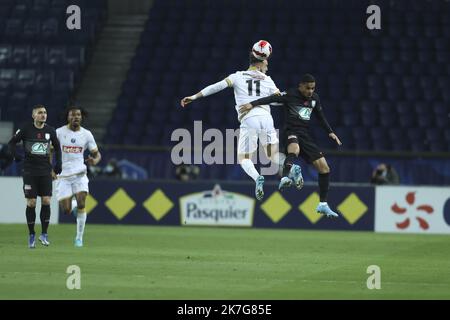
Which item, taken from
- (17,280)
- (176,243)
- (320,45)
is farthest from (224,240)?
(320,45)

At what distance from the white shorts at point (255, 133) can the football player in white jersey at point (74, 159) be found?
9.74 ft

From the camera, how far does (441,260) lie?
1669cm

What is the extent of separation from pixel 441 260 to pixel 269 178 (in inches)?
421

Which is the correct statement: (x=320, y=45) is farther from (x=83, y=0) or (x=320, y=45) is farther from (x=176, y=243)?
(x=176, y=243)

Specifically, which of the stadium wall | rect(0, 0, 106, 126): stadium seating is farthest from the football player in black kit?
rect(0, 0, 106, 126): stadium seating

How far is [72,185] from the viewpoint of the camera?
60.2 feet

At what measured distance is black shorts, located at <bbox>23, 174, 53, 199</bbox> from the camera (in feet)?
57.4

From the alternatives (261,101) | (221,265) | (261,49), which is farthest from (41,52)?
(221,265)

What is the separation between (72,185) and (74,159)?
1.48ft

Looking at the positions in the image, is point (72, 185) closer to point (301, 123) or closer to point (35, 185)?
point (35, 185)

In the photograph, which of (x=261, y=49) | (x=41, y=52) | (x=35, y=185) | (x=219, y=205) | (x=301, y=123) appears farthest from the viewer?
(x=41, y=52)

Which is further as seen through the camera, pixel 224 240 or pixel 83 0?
pixel 83 0

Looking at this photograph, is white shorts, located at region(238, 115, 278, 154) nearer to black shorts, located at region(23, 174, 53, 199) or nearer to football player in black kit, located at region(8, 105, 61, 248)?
football player in black kit, located at region(8, 105, 61, 248)
